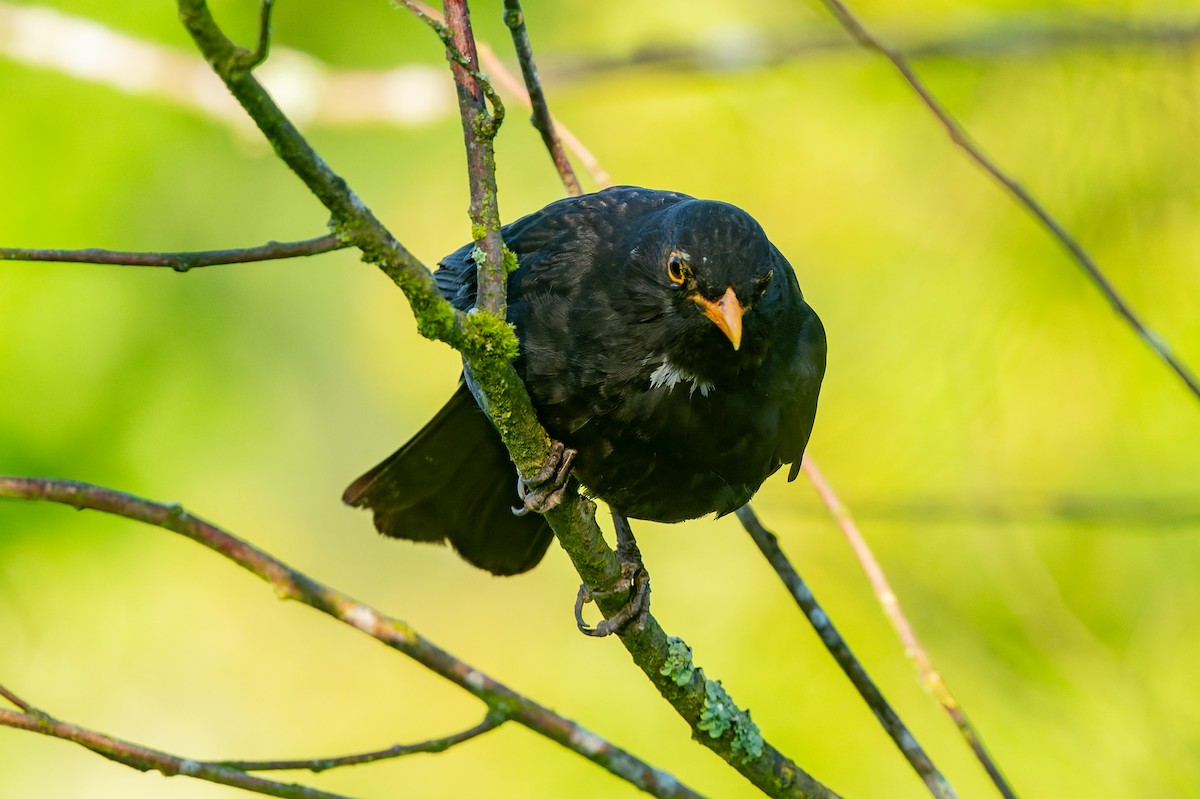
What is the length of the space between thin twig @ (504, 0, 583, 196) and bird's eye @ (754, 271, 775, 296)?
822 millimetres

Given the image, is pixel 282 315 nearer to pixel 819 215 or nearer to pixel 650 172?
pixel 650 172

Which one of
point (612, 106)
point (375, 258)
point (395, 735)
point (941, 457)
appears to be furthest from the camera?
point (395, 735)

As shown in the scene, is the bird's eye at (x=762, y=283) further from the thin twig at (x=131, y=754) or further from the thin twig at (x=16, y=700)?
the thin twig at (x=16, y=700)

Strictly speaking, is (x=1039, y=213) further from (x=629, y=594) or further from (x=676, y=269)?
(x=629, y=594)

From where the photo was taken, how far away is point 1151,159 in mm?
4379

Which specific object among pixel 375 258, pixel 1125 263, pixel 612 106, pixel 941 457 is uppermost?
pixel 612 106

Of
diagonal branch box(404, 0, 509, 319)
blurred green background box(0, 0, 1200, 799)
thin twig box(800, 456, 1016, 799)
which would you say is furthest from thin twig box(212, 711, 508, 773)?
blurred green background box(0, 0, 1200, 799)

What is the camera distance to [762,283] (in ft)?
10.7

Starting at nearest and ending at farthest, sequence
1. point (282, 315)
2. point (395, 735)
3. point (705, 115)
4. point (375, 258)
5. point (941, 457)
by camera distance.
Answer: point (375, 258), point (941, 457), point (705, 115), point (395, 735), point (282, 315)

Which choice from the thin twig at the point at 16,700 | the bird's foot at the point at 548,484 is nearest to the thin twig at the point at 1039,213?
the bird's foot at the point at 548,484

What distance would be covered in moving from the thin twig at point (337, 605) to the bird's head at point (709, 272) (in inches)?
50.6

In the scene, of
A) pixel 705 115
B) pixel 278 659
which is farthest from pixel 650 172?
pixel 278 659

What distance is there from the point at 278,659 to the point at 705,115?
4.10m

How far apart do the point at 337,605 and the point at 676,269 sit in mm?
1616
